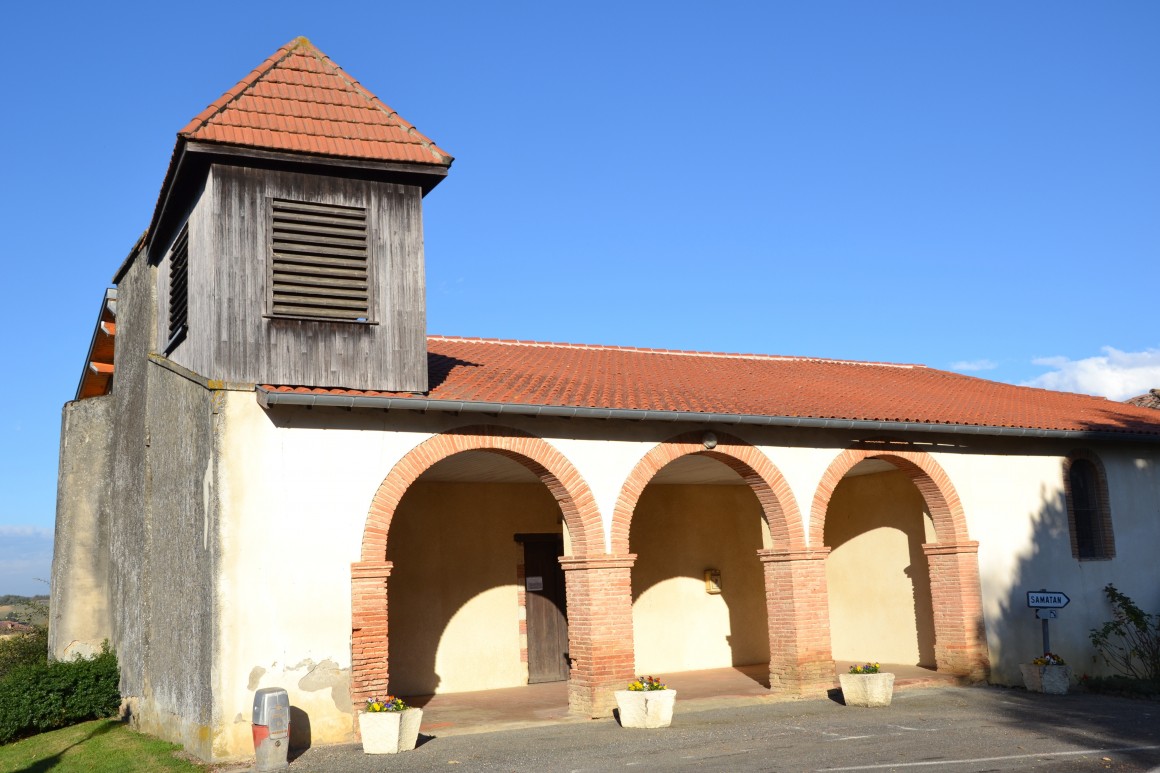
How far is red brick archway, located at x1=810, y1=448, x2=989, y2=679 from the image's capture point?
14258mm

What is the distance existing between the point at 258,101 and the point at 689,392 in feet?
20.7

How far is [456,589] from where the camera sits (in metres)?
15.4

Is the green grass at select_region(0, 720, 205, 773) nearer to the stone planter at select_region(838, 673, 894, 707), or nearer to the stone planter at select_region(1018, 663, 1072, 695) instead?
the stone planter at select_region(838, 673, 894, 707)

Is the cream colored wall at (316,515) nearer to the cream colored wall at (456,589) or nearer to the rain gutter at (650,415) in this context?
the rain gutter at (650,415)

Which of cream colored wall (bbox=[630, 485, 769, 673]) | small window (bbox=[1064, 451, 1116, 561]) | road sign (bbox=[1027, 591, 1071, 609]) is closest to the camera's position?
road sign (bbox=[1027, 591, 1071, 609])

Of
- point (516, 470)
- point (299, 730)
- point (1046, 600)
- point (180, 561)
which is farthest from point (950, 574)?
point (180, 561)

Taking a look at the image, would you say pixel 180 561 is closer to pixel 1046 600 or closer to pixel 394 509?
pixel 394 509

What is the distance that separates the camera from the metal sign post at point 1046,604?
44.3 ft

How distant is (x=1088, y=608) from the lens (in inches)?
607

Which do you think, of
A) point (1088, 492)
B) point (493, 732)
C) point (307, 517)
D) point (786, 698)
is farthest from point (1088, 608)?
point (307, 517)

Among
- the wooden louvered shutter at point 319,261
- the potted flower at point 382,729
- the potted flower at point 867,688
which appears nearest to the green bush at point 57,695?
the potted flower at point 382,729

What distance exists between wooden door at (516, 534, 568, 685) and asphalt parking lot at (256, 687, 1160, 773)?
155 inches

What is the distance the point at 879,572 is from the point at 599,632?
255 inches

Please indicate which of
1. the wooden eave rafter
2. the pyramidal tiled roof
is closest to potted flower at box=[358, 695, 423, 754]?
the pyramidal tiled roof
